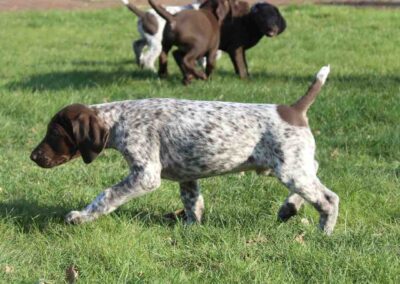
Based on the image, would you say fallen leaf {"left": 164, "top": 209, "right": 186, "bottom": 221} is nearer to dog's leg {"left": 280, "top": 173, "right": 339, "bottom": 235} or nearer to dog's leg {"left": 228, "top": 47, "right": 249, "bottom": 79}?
dog's leg {"left": 280, "top": 173, "right": 339, "bottom": 235}

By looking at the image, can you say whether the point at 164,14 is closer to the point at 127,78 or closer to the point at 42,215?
the point at 127,78

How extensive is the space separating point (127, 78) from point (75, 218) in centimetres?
605

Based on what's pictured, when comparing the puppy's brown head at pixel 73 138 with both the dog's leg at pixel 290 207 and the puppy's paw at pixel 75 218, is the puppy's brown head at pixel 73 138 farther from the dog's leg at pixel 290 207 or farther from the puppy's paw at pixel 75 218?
the dog's leg at pixel 290 207

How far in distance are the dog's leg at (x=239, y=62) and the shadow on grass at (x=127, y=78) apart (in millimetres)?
99

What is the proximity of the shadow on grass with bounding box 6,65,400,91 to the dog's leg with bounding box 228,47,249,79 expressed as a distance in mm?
99

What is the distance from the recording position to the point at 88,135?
14.8 ft

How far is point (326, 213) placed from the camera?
452 cm

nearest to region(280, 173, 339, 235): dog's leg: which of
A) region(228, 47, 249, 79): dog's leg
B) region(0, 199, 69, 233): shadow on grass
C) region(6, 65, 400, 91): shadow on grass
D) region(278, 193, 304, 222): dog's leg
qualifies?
region(278, 193, 304, 222): dog's leg

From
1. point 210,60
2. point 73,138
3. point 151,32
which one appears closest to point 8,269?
point 73,138

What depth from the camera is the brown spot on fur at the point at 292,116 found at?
180 inches

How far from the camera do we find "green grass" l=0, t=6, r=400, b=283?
12.7ft

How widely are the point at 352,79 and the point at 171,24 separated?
257 centimetres

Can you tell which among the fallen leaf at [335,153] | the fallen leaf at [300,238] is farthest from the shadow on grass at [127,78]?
the fallen leaf at [300,238]

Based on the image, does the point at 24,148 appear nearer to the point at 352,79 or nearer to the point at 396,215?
the point at 396,215
